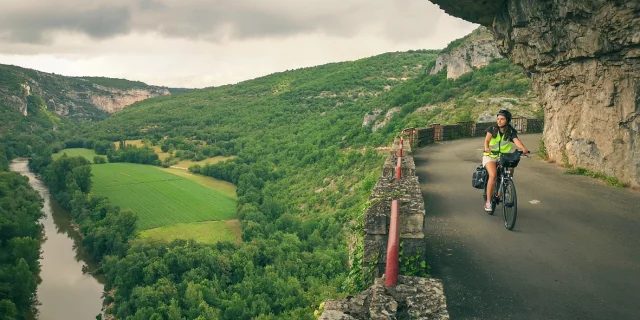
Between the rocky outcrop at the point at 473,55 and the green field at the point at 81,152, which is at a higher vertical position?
the rocky outcrop at the point at 473,55

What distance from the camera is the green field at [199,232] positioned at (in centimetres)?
5382

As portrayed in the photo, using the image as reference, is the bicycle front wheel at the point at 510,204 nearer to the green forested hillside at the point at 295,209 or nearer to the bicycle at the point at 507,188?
the bicycle at the point at 507,188

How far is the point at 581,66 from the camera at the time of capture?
11.9m

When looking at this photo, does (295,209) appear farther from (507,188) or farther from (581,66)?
(507,188)

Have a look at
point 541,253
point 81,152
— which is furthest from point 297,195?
point 81,152

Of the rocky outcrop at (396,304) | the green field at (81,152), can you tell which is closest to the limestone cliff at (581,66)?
the rocky outcrop at (396,304)

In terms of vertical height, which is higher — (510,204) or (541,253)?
(510,204)

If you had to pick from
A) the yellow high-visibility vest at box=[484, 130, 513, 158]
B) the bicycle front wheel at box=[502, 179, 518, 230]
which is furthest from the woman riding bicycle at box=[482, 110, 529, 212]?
the bicycle front wheel at box=[502, 179, 518, 230]

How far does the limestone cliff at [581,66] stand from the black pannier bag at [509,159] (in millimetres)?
5031

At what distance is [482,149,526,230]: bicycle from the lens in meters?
7.07

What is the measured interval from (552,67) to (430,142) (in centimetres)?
852

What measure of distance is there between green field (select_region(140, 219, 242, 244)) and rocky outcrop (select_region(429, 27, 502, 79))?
3674cm

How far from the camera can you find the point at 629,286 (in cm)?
509

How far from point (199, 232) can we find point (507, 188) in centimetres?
5337
